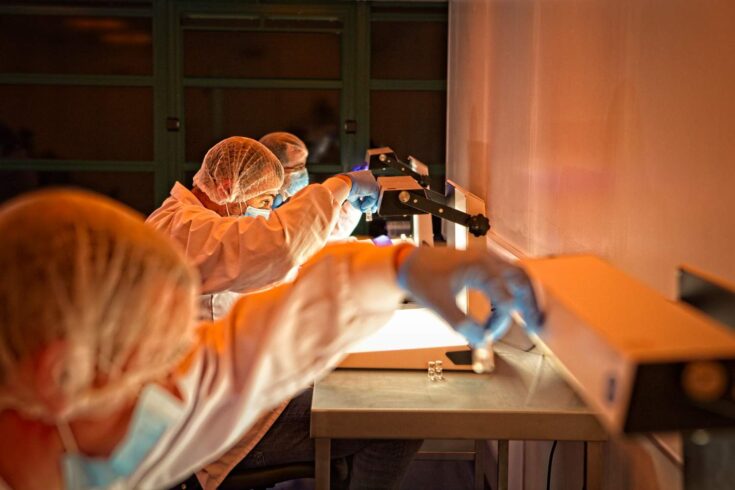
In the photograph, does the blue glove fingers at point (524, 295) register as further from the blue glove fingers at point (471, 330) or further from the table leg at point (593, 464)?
the table leg at point (593, 464)

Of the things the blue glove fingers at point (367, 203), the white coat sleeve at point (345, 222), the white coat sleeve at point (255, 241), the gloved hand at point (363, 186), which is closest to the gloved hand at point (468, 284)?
the white coat sleeve at point (255, 241)

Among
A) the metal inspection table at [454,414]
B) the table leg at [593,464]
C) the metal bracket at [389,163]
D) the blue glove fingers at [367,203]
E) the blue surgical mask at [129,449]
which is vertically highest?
the metal bracket at [389,163]

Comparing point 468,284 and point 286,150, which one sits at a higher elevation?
point 286,150

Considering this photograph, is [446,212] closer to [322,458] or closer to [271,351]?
[322,458]

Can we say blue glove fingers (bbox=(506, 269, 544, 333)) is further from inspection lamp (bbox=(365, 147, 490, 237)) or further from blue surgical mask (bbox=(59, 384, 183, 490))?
inspection lamp (bbox=(365, 147, 490, 237))

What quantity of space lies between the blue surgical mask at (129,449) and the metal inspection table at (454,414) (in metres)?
0.72

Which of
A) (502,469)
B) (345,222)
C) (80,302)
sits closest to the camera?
(80,302)

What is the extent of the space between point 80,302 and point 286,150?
2482 millimetres

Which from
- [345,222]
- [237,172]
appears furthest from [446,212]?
[345,222]

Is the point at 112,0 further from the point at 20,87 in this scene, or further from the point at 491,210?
the point at 491,210

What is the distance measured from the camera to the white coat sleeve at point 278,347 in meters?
0.99

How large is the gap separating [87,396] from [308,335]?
27 cm

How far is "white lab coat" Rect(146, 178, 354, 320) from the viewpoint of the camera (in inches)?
84.8

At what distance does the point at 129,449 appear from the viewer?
945 millimetres
